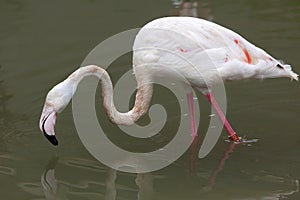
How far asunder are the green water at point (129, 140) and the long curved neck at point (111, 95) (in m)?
0.47

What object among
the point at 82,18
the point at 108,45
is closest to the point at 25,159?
the point at 108,45

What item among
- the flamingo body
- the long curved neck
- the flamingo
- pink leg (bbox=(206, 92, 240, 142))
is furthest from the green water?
the flamingo body

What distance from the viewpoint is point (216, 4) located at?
36.7 ft

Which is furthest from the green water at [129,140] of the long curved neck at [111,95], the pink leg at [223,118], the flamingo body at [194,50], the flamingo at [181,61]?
the flamingo body at [194,50]

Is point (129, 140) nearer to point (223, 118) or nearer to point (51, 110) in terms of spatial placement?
point (223, 118)

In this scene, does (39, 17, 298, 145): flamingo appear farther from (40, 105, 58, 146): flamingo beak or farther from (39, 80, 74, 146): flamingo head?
(40, 105, 58, 146): flamingo beak

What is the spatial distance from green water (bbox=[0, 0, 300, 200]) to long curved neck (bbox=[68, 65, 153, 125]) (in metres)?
0.47

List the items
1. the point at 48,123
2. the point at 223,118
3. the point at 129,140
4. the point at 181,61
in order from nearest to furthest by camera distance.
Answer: the point at 48,123
the point at 181,61
the point at 223,118
the point at 129,140

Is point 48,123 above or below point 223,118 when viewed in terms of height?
above

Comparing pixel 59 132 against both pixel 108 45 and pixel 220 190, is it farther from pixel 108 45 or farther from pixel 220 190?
pixel 108 45

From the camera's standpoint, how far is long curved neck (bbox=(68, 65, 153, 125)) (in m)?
5.77

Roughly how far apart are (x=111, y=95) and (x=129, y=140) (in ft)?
2.79

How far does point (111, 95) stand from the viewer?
19.3ft

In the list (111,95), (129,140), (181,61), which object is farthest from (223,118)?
(111,95)
